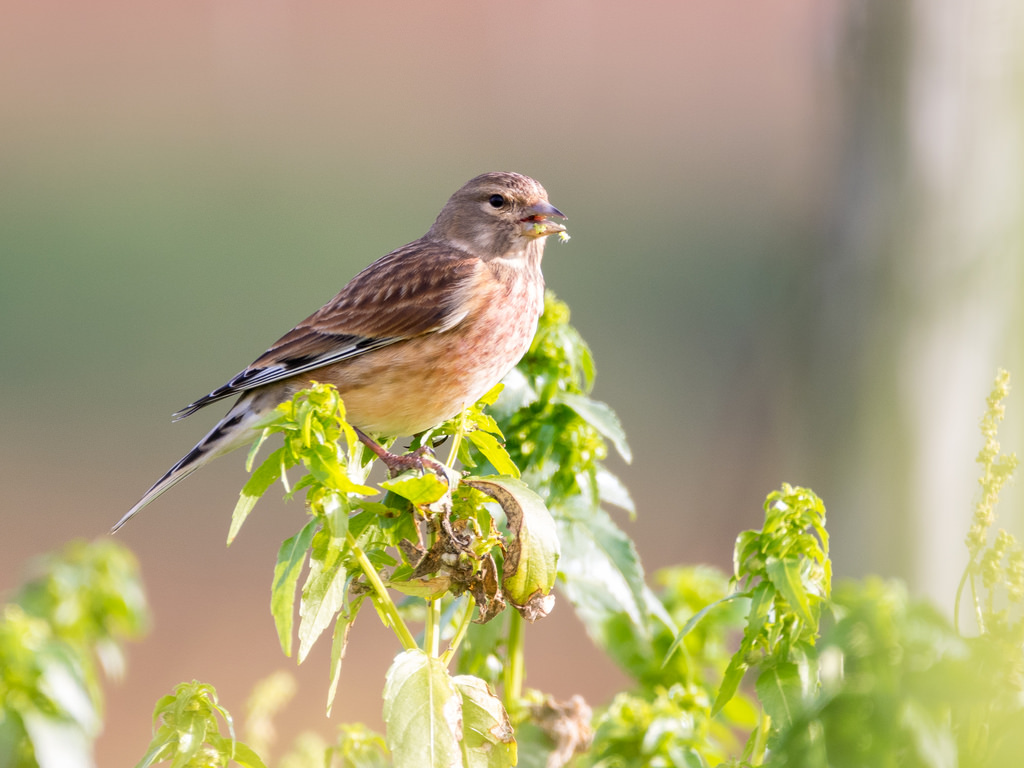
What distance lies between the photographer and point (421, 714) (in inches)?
64.2

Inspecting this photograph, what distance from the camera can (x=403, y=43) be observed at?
17859 millimetres

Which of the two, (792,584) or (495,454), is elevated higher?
(495,454)

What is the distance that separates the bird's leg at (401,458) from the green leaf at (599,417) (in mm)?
371

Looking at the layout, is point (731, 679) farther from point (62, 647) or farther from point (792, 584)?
point (62, 647)

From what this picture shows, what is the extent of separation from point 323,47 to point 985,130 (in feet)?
45.8

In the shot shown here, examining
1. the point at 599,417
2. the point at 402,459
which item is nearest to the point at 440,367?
the point at 402,459

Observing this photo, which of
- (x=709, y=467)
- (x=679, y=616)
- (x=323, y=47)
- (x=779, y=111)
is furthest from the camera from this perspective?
(x=323, y=47)

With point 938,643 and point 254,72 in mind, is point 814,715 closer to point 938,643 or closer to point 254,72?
point 938,643

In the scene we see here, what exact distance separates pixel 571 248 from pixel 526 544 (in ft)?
40.0

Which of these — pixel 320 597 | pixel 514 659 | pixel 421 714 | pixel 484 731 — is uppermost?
pixel 320 597

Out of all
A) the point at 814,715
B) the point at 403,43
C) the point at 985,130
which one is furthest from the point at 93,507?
the point at 403,43

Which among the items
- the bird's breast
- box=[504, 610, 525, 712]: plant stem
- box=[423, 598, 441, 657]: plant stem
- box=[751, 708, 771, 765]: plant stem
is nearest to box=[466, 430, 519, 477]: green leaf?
box=[423, 598, 441, 657]: plant stem

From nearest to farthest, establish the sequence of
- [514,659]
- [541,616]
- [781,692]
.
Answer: [781,692] < [541,616] < [514,659]

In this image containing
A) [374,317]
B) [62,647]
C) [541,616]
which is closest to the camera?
[541,616]
